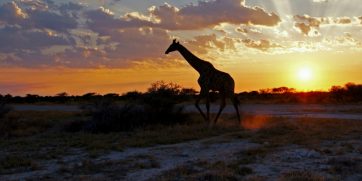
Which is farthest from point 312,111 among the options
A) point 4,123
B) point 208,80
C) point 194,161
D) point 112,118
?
point 194,161

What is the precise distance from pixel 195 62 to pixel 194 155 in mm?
7703

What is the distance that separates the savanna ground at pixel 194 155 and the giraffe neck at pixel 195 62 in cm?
236

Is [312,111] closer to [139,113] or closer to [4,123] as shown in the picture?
[139,113]

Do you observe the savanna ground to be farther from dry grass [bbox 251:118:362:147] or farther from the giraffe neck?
the giraffe neck

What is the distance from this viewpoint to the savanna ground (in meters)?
9.94

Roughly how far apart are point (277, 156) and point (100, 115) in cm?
973

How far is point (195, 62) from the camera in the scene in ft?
64.5

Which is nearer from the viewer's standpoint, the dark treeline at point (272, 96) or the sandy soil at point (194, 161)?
the sandy soil at point (194, 161)

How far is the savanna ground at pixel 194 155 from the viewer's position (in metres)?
9.94

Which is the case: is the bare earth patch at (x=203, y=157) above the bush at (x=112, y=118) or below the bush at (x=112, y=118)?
below

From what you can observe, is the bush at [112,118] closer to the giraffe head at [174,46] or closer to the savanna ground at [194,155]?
the savanna ground at [194,155]

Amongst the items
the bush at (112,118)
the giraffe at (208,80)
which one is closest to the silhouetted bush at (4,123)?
the bush at (112,118)

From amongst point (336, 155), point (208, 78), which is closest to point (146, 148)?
point (336, 155)

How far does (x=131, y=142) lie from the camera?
1487cm
